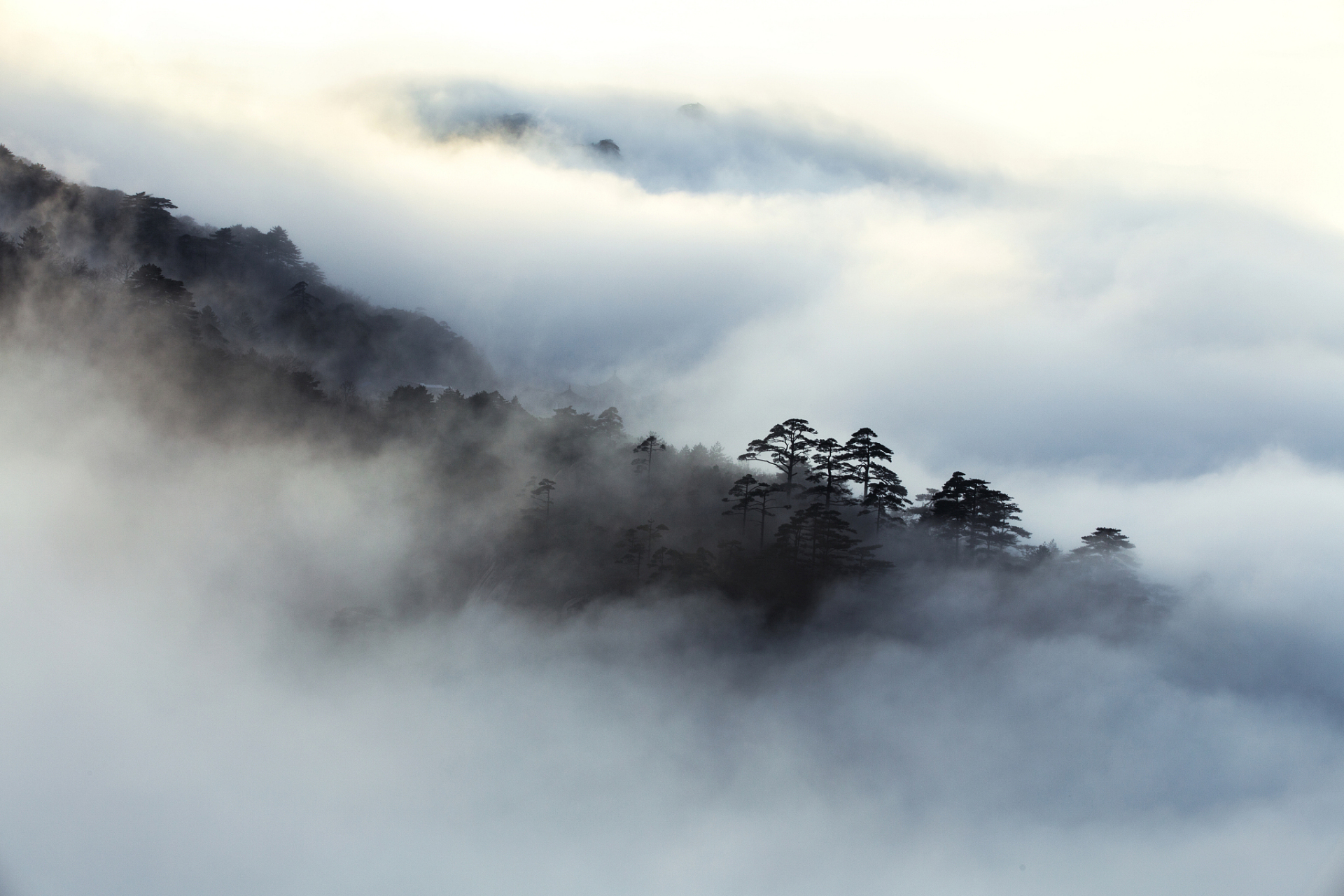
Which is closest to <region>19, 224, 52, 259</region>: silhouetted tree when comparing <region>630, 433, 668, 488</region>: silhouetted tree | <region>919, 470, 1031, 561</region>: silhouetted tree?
<region>630, 433, 668, 488</region>: silhouetted tree

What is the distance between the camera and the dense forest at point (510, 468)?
219 ft

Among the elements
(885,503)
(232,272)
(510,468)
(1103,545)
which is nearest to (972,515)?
(885,503)

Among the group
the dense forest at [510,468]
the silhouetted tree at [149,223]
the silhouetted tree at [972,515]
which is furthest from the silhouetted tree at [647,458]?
the silhouetted tree at [149,223]

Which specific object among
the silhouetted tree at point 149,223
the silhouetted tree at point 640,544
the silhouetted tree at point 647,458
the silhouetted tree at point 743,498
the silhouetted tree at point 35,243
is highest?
the silhouetted tree at point 149,223

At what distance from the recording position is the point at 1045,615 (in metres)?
73.0

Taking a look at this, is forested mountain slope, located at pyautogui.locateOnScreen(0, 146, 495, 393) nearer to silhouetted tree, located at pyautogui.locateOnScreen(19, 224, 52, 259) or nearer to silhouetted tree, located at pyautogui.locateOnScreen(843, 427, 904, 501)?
silhouetted tree, located at pyautogui.locateOnScreen(19, 224, 52, 259)

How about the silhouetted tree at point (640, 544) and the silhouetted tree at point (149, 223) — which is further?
the silhouetted tree at point (149, 223)

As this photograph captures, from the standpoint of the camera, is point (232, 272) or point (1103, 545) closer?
point (1103, 545)

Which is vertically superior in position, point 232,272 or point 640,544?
point 232,272

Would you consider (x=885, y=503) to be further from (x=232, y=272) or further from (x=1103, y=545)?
(x=232, y=272)

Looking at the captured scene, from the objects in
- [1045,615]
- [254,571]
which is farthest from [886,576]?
[254,571]

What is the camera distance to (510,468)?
8125 cm

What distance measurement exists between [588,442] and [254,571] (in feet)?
165

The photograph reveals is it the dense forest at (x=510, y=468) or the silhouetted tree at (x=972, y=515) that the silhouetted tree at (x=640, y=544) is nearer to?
the dense forest at (x=510, y=468)
